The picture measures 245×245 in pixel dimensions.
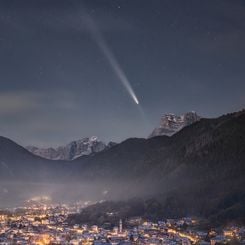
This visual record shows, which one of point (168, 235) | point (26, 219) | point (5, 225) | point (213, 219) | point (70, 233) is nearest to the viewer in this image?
point (168, 235)

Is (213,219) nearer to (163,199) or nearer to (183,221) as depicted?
(183,221)

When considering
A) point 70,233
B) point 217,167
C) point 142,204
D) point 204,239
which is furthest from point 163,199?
point 204,239

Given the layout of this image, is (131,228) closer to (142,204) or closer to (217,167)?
(142,204)

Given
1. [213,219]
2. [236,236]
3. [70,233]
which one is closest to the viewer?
[236,236]

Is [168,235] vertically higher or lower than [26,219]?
lower

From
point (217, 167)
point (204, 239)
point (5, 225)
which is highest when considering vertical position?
point (217, 167)

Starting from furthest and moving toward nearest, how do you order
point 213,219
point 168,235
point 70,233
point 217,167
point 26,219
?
point 217,167
point 26,219
point 213,219
point 70,233
point 168,235

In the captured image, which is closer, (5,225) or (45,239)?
(45,239)

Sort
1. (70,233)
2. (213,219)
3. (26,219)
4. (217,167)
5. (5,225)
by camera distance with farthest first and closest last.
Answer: (217,167) < (26,219) < (5,225) < (213,219) < (70,233)

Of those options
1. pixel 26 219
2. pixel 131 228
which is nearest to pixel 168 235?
pixel 131 228
